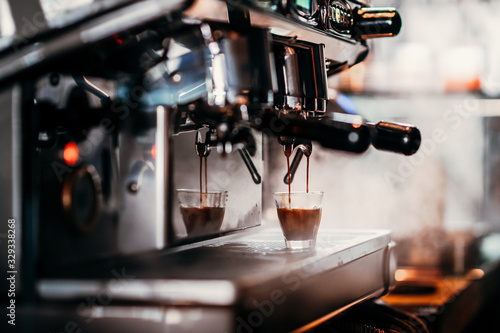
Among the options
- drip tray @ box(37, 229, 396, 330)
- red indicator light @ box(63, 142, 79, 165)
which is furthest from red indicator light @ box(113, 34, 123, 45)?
drip tray @ box(37, 229, 396, 330)

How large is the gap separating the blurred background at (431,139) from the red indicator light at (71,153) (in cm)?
215

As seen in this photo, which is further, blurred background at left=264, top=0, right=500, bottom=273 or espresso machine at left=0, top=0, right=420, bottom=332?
blurred background at left=264, top=0, right=500, bottom=273

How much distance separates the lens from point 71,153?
0.76m

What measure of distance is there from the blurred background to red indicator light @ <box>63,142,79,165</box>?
7.06 ft

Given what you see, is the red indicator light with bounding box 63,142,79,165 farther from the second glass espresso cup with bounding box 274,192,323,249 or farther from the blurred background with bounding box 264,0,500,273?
the blurred background with bounding box 264,0,500,273

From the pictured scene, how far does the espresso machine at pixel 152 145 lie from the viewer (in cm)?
66

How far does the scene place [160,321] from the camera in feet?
2.16

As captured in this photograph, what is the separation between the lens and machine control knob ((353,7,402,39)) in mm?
1160

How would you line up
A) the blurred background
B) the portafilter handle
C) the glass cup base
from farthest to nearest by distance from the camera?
1. the blurred background
2. the glass cup base
3. the portafilter handle

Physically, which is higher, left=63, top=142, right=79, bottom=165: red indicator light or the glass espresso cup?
left=63, top=142, right=79, bottom=165: red indicator light

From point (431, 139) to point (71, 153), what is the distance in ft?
9.46

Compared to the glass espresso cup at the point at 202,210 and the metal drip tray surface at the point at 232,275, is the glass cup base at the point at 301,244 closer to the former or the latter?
the metal drip tray surface at the point at 232,275

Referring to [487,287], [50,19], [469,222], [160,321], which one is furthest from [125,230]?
[469,222]

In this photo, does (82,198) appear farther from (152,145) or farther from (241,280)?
(241,280)
